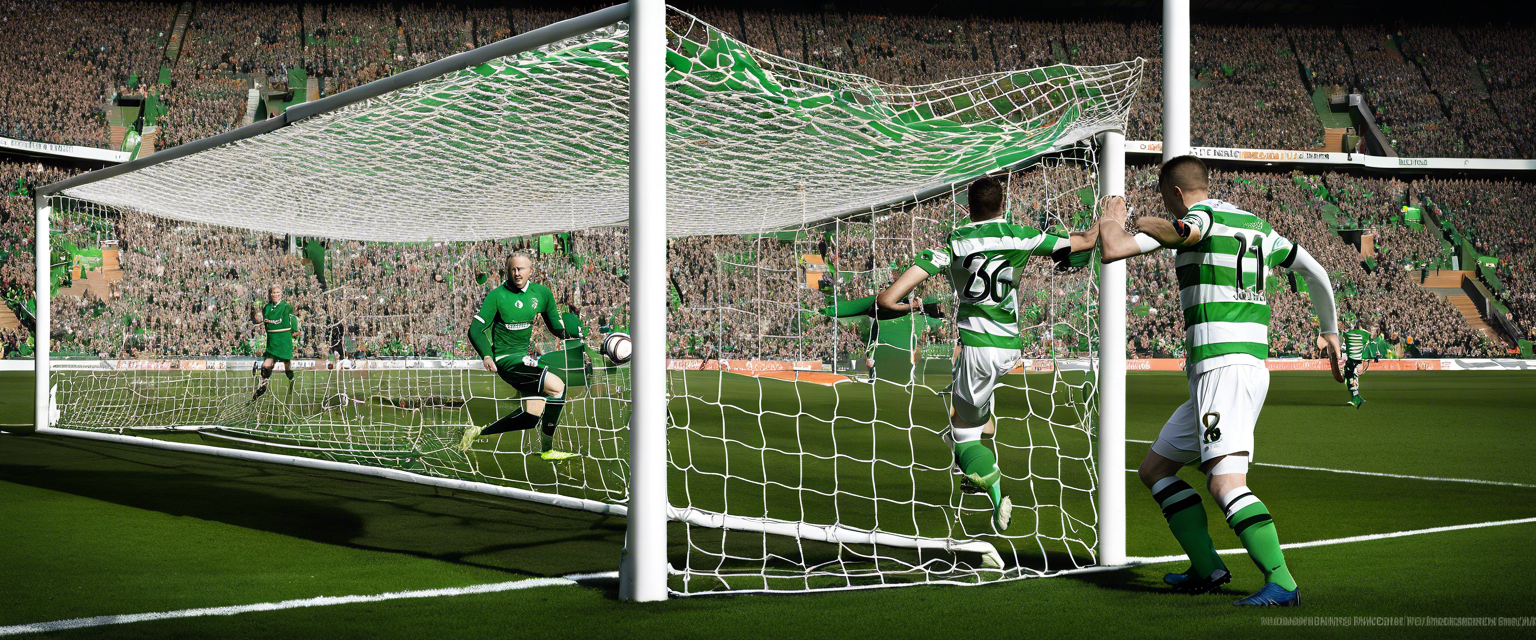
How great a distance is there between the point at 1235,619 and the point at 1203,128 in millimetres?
31853

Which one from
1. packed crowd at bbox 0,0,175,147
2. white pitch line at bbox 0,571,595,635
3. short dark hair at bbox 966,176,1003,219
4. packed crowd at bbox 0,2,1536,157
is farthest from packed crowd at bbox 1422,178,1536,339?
packed crowd at bbox 0,0,175,147

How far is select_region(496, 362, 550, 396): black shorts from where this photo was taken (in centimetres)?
781

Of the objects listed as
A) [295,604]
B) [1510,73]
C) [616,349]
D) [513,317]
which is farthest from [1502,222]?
[295,604]

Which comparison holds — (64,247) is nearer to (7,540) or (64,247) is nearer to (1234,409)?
(7,540)

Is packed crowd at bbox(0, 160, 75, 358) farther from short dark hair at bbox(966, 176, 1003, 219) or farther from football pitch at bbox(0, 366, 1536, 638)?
short dark hair at bbox(966, 176, 1003, 219)

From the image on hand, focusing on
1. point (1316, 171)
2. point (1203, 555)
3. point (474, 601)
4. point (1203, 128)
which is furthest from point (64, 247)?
point (1316, 171)

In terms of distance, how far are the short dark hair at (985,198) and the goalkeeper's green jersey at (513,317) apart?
392cm

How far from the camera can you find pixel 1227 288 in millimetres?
3770

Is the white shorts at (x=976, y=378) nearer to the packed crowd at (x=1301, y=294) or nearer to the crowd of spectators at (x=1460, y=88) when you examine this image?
the packed crowd at (x=1301, y=294)

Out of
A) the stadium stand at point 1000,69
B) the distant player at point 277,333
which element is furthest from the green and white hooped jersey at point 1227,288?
the stadium stand at point 1000,69

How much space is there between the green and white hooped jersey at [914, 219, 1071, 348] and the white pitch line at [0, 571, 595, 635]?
2.02 meters

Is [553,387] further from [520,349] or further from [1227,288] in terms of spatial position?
[1227,288]

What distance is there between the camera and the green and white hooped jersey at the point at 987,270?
4832 millimetres

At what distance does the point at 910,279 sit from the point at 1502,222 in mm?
35945
